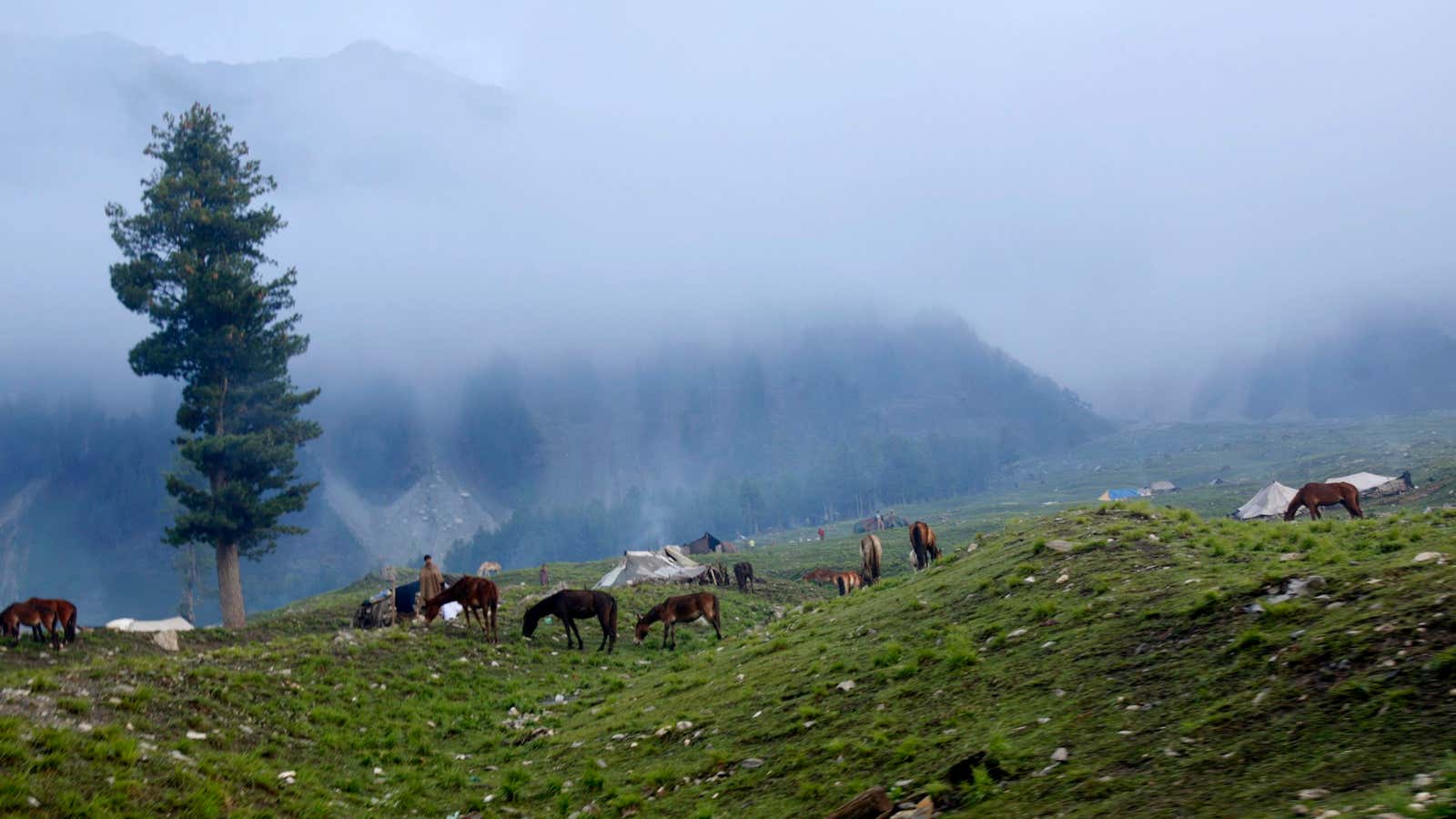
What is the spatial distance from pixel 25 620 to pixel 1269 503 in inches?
2538

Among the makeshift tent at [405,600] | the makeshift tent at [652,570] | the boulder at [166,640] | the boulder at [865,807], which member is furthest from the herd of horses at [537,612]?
the makeshift tent at [652,570]

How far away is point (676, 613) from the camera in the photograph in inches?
1194

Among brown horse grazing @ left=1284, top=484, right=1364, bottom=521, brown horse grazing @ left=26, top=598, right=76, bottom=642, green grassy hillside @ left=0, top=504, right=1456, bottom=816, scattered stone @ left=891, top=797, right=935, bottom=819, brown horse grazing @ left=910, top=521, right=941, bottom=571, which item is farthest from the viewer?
brown horse grazing @ left=910, top=521, right=941, bottom=571

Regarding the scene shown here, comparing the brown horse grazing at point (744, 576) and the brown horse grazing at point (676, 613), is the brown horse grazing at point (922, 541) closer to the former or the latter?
the brown horse grazing at point (676, 613)

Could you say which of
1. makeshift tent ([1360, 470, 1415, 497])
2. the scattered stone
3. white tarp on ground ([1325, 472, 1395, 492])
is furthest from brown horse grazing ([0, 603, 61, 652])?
white tarp on ground ([1325, 472, 1395, 492])

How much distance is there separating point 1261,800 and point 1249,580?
6320 mm

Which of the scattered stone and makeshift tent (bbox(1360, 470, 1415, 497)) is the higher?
the scattered stone

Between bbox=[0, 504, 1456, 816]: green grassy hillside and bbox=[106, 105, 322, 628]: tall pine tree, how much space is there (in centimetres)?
2831

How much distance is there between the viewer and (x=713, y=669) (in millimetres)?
21188

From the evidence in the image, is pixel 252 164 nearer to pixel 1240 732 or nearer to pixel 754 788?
pixel 754 788

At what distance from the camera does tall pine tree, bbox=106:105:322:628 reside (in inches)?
1876

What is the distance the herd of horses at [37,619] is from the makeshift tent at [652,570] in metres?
28.7

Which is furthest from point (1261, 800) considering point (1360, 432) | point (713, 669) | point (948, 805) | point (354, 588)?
point (1360, 432)

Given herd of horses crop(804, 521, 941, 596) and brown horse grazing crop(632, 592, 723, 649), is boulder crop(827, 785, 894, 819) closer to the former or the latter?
brown horse grazing crop(632, 592, 723, 649)
